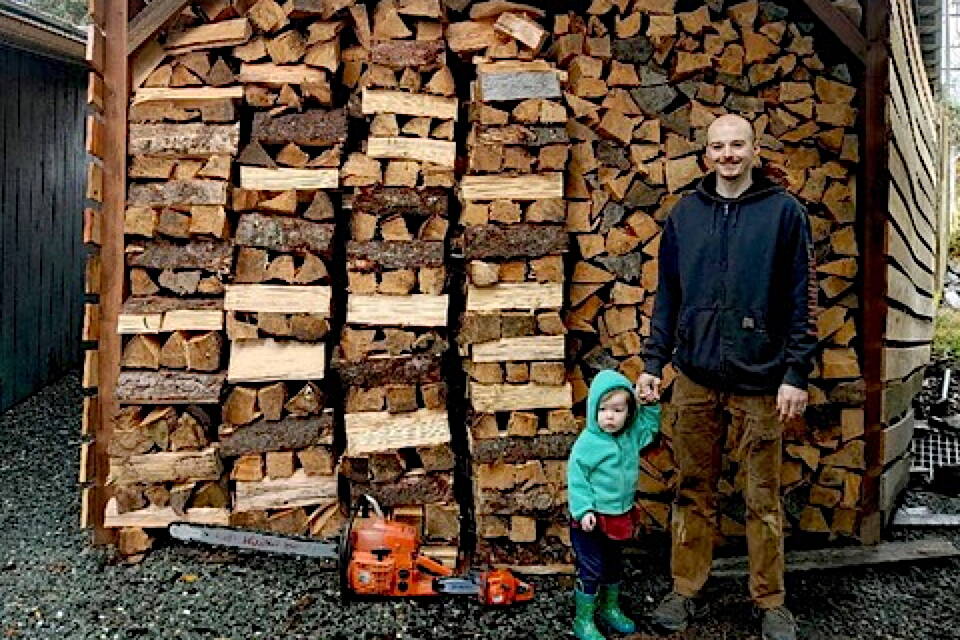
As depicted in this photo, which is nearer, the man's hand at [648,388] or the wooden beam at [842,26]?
the man's hand at [648,388]

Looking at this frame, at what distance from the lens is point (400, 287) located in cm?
356

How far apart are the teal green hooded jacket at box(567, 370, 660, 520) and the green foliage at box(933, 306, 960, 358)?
7442 mm

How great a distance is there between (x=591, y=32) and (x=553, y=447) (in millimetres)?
1921

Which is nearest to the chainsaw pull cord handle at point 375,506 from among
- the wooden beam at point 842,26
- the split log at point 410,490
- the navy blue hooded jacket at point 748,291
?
the split log at point 410,490

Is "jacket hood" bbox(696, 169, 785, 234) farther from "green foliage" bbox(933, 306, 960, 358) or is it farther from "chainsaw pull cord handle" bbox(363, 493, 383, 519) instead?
"green foliage" bbox(933, 306, 960, 358)

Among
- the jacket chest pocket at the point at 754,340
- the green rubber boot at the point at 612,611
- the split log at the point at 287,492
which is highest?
the jacket chest pocket at the point at 754,340

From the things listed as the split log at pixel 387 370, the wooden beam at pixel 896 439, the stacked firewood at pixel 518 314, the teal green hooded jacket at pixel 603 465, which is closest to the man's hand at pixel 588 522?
the teal green hooded jacket at pixel 603 465

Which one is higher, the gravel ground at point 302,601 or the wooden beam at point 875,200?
the wooden beam at point 875,200

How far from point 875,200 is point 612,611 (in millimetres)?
2239

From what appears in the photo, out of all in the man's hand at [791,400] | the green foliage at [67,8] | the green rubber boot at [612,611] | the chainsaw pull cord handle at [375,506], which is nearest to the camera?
the man's hand at [791,400]

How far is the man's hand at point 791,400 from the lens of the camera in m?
2.76

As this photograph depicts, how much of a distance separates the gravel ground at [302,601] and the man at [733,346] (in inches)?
12.3

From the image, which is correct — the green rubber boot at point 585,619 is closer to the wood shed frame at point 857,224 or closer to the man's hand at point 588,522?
the man's hand at point 588,522

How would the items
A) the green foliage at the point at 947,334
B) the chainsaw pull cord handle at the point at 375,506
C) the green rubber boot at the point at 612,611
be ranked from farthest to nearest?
1. the green foliage at the point at 947,334
2. the chainsaw pull cord handle at the point at 375,506
3. the green rubber boot at the point at 612,611
